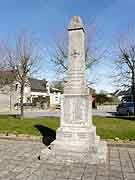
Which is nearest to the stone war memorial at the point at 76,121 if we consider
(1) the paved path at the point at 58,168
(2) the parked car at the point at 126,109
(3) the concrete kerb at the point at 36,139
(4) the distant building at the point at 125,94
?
(1) the paved path at the point at 58,168

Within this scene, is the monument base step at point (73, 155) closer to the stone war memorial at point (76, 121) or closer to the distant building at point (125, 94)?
the stone war memorial at point (76, 121)

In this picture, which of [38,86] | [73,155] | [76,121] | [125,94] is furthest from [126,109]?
[38,86]

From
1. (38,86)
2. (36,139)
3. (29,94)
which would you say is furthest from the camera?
(38,86)

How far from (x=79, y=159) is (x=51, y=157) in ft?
3.03

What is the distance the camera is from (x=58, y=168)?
563 cm

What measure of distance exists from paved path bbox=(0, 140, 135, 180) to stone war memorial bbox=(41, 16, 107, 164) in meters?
0.34

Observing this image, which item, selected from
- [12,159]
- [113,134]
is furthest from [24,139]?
[113,134]

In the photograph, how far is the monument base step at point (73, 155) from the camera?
610 cm

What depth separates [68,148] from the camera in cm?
646

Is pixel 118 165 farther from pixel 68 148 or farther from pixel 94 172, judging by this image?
pixel 68 148

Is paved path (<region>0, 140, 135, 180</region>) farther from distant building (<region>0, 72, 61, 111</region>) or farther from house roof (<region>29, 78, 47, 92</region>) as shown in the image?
house roof (<region>29, 78, 47, 92</region>)

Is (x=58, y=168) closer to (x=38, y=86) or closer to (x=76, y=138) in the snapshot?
(x=76, y=138)

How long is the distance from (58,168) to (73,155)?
80cm

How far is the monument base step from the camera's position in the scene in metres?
6.10
